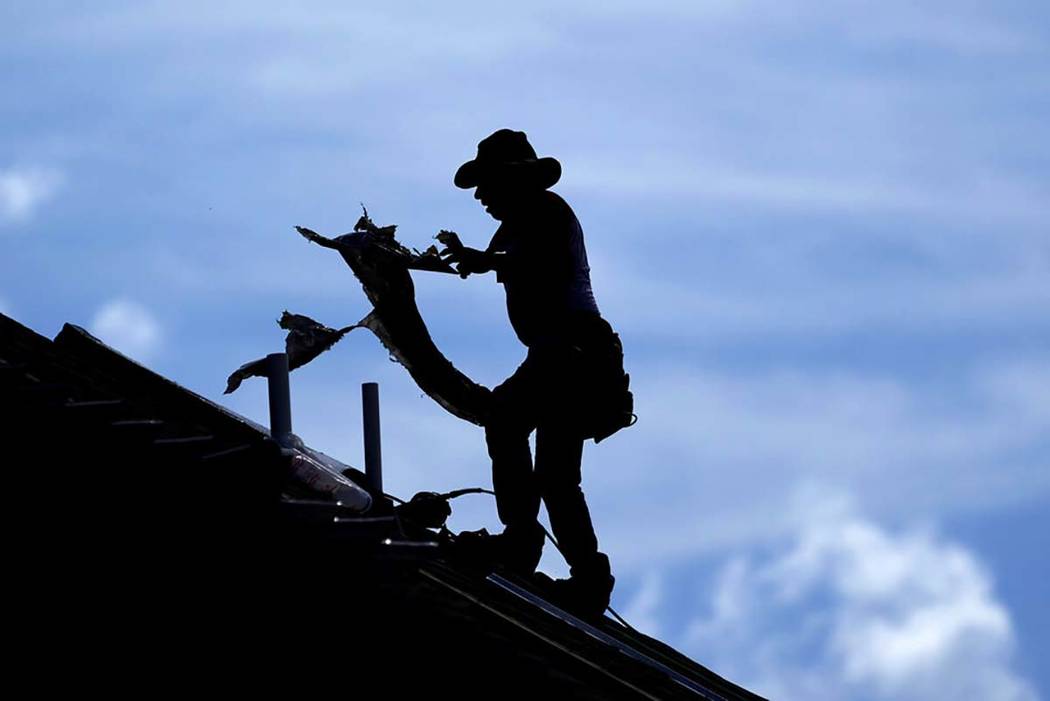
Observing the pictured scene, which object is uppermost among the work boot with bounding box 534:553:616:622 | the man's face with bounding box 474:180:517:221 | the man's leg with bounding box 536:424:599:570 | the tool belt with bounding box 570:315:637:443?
the man's face with bounding box 474:180:517:221

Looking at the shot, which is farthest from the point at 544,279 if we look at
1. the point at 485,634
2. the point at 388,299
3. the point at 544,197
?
the point at 485,634

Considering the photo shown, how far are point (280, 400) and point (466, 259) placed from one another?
143cm

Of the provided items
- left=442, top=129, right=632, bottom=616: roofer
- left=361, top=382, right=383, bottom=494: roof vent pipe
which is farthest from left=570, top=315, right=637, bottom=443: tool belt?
left=361, top=382, right=383, bottom=494: roof vent pipe

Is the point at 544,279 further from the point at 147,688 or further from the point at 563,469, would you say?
the point at 147,688

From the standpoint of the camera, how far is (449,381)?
10.3m

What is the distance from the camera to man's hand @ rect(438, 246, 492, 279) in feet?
30.4

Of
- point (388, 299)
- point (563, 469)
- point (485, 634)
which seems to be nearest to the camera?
point (485, 634)

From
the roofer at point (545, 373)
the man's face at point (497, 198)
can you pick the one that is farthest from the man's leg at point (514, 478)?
the man's face at point (497, 198)

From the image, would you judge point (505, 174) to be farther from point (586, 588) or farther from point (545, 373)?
point (586, 588)

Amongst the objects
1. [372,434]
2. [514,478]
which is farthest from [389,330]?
[514,478]

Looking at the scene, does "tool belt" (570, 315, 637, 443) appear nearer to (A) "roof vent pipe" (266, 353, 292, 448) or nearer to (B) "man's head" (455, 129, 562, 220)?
(B) "man's head" (455, 129, 562, 220)

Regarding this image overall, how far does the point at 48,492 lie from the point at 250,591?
71 centimetres

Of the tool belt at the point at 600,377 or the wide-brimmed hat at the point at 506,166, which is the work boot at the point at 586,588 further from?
the wide-brimmed hat at the point at 506,166

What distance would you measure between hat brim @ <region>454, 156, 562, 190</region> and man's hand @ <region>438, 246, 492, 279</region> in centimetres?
56
